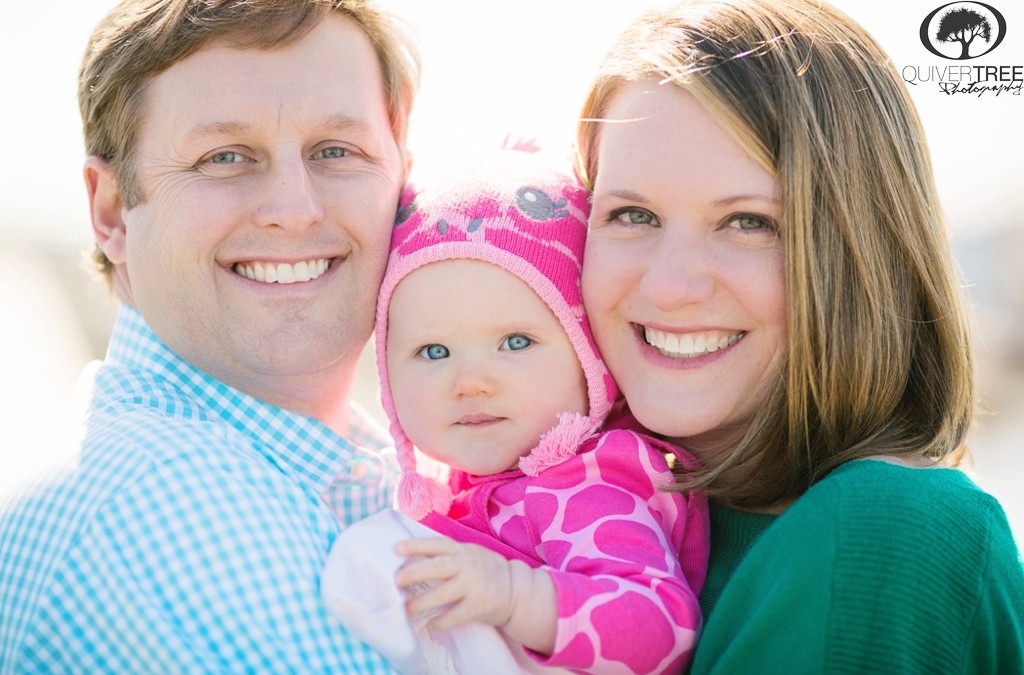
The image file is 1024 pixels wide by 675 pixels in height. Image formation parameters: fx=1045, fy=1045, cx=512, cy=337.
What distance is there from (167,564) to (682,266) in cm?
136

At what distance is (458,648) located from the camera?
7.73 feet

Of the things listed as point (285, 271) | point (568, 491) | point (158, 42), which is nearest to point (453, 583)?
point (568, 491)

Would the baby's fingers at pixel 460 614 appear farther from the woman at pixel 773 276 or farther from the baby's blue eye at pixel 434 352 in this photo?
the baby's blue eye at pixel 434 352

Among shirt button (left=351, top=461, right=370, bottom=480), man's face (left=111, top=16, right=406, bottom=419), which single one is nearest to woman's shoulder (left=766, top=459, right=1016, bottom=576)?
shirt button (left=351, top=461, right=370, bottom=480)

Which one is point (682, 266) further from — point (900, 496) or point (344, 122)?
point (344, 122)

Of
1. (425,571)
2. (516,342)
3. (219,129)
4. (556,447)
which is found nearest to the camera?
(425,571)

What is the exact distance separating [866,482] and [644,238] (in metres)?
0.83

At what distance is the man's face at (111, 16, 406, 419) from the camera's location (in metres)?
2.89

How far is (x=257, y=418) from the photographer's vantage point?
2.81m

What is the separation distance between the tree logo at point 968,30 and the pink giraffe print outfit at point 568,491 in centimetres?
180

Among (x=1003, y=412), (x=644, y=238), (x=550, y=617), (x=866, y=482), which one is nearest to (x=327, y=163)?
(x=644, y=238)

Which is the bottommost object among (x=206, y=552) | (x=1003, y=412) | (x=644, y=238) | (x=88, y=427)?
(x=1003, y=412)

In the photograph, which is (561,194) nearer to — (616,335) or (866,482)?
(616,335)

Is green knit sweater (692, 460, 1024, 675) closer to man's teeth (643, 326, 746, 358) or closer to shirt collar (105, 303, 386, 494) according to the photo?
man's teeth (643, 326, 746, 358)
